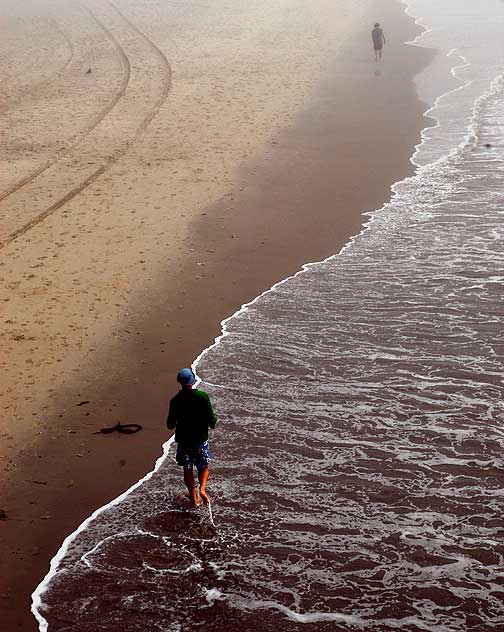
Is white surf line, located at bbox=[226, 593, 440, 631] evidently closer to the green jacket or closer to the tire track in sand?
the green jacket

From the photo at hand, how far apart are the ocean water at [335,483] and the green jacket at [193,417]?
0.69 metres

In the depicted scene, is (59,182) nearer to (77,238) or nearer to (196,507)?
(77,238)

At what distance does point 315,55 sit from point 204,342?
24.3 meters

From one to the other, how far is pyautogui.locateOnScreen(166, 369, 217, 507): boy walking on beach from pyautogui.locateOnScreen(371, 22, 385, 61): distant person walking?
86.0 ft

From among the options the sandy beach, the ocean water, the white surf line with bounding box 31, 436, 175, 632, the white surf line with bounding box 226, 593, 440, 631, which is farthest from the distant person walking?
the white surf line with bounding box 226, 593, 440, 631

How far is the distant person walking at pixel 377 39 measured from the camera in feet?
105

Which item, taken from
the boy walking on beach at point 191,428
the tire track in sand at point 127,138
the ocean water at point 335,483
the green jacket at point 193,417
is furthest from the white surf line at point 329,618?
the tire track in sand at point 127,138

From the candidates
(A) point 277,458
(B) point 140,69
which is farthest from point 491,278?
(B) point 140,69

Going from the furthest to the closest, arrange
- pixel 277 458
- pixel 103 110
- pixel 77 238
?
pixel 103 110
pixel 77 238
pixel 277 458

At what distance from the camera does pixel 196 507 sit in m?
8.53

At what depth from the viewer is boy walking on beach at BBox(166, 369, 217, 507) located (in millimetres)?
8453

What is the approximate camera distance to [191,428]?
8461 millimetres

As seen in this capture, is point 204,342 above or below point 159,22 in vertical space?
below

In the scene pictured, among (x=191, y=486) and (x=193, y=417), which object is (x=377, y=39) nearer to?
(x=193, y=417)
